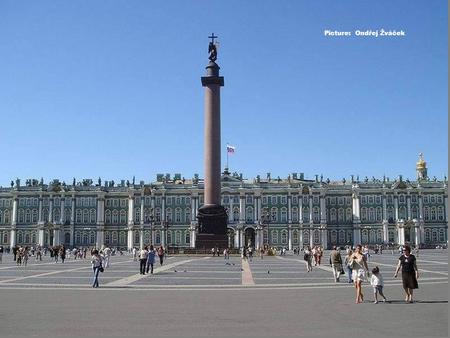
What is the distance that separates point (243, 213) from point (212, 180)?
52.4 metres

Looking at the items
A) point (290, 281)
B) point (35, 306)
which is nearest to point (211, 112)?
point (290, 281)

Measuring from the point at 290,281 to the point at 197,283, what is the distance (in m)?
3.75

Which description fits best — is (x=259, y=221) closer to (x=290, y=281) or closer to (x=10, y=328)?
(x=290, y=281)

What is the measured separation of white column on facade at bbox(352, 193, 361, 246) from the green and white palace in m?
0.19

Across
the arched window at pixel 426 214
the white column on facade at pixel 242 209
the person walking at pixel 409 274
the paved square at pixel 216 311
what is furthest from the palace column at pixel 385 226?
the person walking at pixel 409 274

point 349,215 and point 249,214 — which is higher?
point 249,214

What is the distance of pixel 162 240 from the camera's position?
338ft

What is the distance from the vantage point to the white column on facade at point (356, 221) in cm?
10494

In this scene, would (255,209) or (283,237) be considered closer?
(283,237)

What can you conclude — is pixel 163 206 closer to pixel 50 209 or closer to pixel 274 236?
pixel 274 236

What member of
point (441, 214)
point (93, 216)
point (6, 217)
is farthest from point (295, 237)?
point (6, 217)

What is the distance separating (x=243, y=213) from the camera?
105m

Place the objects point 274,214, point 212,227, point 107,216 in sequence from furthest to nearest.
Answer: point 107,216 < point 274,214 < point 212,227

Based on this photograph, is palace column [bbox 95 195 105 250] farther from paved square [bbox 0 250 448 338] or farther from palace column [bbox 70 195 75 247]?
paved square [bbox 0 250 448 338]
